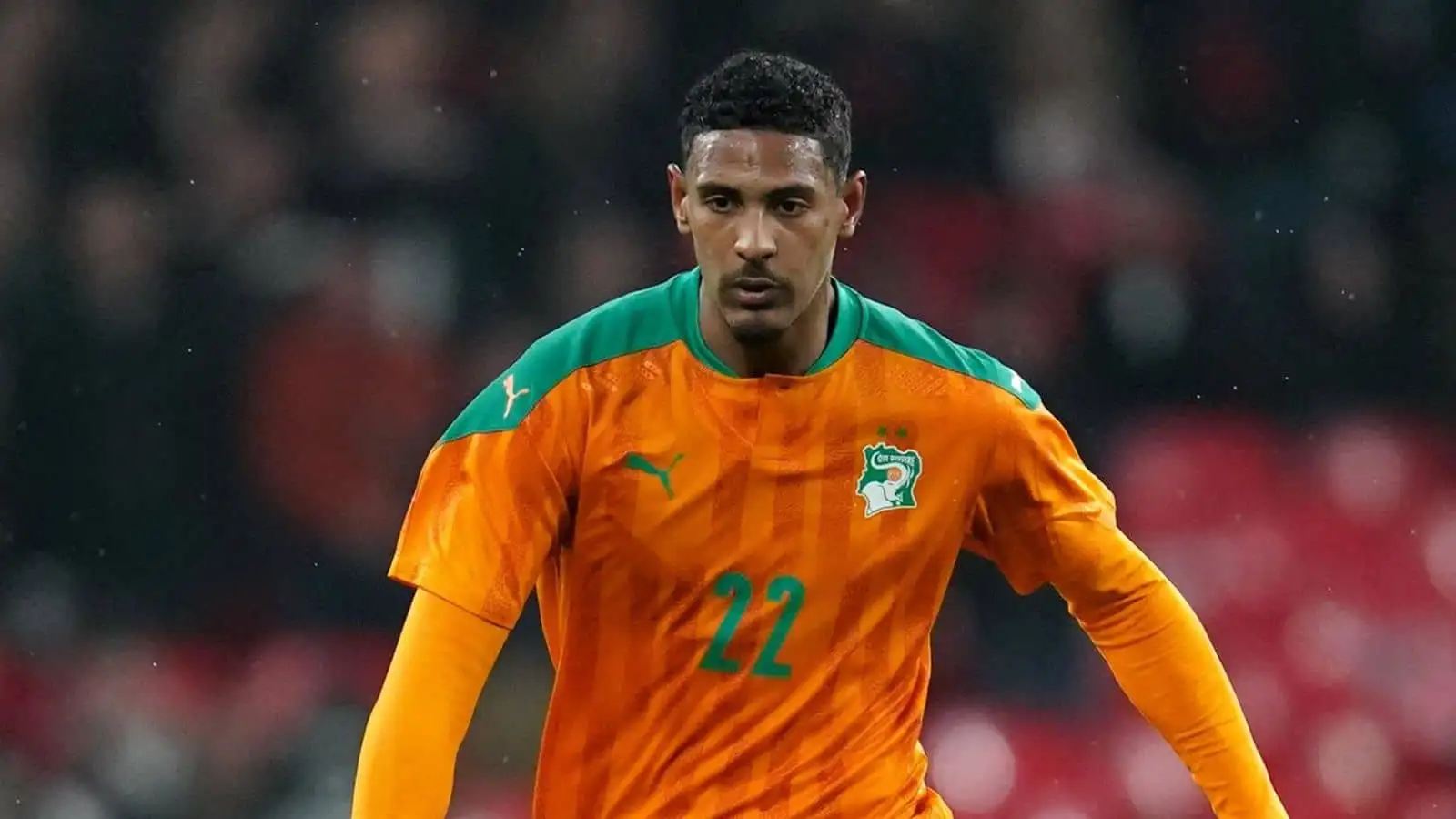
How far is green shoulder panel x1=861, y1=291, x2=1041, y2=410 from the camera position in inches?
98.5

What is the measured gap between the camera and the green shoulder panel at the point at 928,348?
2502mm

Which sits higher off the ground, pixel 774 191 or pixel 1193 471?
pixel 774 191

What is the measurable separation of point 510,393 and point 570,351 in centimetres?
10

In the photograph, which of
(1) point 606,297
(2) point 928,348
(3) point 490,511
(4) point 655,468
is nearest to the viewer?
(3) point 490,511

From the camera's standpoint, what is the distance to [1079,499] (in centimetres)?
256

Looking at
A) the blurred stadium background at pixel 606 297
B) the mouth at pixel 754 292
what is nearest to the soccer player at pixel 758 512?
the mouth at pixel 754 292

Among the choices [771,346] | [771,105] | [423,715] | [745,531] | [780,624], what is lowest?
[423,715]

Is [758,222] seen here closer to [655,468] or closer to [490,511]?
[655,468]

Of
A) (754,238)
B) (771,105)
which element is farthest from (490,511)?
(771,105)

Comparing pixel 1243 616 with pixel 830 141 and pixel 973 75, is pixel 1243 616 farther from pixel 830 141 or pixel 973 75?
pixel 830 141

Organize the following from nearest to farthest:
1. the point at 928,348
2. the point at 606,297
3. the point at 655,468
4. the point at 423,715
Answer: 1. the point at 423,715
2. the point at 655,468
3. the point at 928,348
4. the point at 606,297

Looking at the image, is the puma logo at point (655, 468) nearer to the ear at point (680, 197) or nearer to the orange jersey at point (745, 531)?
the orange jersey at point (745, 531)

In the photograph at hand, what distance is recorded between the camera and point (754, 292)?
231cm

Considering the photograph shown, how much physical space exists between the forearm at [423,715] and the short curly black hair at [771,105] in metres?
0.64
